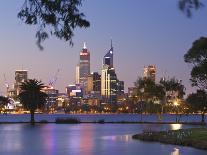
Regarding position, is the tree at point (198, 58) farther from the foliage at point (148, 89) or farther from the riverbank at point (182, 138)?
the foliage at point (148, 89)

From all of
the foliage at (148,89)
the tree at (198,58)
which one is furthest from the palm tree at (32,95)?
the tree at (198,58)

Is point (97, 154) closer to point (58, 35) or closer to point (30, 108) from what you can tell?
point (58, 35)

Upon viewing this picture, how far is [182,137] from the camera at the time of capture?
51.8 metres

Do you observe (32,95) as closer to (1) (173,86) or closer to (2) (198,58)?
(1) (173,86)

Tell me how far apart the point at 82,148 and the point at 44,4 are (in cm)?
3271

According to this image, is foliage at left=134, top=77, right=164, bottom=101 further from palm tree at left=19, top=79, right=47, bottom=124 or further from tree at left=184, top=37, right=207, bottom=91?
tree at left=184, top=37, right=207, bottom=91

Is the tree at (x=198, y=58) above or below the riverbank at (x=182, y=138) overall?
above

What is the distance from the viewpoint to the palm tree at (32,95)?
126000mm

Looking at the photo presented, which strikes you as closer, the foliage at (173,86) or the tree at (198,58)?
the tree at (198,58)

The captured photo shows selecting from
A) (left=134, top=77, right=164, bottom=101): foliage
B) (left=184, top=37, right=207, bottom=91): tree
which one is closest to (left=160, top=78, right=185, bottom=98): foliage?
(left=134, top=77, right=164, bottom=101): foliage

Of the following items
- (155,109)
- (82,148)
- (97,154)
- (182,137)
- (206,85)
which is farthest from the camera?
(155,109)

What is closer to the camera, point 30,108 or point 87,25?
point 87,25

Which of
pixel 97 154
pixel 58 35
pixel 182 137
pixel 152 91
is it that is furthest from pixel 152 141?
pixel 152 91

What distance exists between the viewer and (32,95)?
126500 mm
